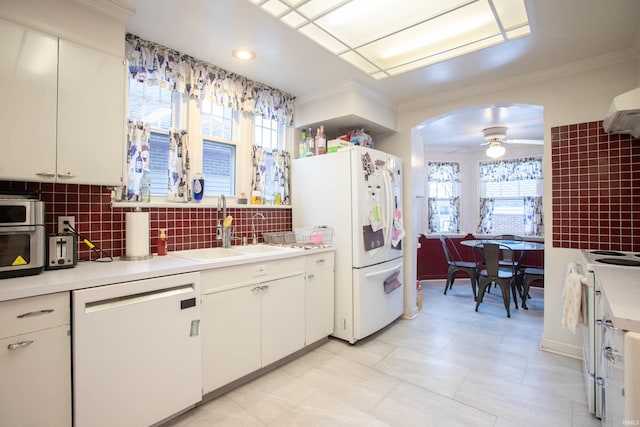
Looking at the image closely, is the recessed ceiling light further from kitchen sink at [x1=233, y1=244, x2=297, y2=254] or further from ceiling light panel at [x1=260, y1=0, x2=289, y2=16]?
kitchen sink at [x1=233, y1=244, x2=297, y2=254]

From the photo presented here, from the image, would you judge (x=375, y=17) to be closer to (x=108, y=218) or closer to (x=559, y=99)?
(x=559, y=99)

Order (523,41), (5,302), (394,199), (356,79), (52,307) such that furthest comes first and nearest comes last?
(394,199)
(356,79)
(523,41)
(52,307)
(5,302)

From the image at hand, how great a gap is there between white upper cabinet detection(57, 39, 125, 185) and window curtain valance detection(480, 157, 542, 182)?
6013mm

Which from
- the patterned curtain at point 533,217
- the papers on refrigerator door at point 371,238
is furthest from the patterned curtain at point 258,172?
the patterned curtain at point 533,217

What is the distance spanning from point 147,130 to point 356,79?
1.88m

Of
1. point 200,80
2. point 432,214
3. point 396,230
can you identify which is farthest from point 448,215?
point 200,80

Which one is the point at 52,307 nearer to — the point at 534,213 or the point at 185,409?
the point at 185,409

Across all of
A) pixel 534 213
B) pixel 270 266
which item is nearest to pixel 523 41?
pixel 270 266

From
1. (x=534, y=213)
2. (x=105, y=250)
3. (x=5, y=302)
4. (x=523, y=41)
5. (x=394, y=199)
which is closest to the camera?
(x=5, y=302)

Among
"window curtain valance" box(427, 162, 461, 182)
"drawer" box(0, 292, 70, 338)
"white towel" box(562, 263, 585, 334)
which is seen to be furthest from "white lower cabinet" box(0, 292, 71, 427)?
A: "window curtain valance" box(427, 162, 461, 182)

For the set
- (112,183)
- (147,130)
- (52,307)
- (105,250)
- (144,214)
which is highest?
(147,130)

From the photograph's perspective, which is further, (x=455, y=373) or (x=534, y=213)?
(x=534, y=213)

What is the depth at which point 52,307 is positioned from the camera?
1.35 metres

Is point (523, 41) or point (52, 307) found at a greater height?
point (523, 41)
